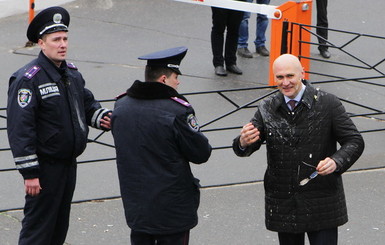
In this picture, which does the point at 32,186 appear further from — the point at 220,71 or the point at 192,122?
the point at 220,71

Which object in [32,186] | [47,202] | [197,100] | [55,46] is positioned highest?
[55,46]

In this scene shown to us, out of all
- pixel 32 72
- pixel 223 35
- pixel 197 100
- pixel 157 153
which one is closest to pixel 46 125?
pixel 32 72

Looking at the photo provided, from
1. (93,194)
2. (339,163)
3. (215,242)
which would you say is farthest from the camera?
(93,194)

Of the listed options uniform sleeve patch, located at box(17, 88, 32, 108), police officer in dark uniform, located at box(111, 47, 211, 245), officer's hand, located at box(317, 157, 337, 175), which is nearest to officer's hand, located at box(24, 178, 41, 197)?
uniform sleeve patch, located at box(17, 88, 32, 108)

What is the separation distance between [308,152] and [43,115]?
5.50ft

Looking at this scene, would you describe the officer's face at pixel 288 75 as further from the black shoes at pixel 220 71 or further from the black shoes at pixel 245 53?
the black shoes at pixel 245 53

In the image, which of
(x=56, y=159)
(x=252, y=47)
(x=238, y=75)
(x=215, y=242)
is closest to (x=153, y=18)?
(x=252, y=47)

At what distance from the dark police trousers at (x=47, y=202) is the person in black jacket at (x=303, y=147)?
1230 millimetres

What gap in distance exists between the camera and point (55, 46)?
A: 5398 mm

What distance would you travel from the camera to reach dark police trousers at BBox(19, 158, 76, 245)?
5457 millimetres

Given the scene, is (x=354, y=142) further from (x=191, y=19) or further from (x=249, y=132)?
(x=191, y=19)

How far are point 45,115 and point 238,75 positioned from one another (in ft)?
18.9

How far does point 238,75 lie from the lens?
10898mm

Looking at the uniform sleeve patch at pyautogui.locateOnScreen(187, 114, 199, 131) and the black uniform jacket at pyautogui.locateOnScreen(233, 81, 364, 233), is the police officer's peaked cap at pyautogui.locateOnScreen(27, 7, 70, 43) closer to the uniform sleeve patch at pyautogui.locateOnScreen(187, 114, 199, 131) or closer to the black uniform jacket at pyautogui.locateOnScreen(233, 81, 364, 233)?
the uniform sleeve patch at pyautogui.locateOnScreen(187, 114, 199, 131)
